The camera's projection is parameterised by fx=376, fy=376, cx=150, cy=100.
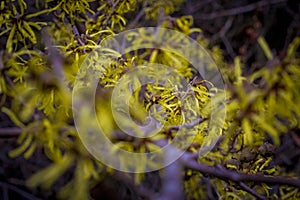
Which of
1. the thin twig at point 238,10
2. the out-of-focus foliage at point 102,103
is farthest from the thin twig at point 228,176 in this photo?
the thin twig at point 238,10

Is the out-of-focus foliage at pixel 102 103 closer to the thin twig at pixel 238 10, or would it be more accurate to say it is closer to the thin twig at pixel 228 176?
the thin twig at pixel 228 176

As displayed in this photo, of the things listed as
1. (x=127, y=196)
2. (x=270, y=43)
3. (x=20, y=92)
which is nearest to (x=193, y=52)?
(x=20, y=92)

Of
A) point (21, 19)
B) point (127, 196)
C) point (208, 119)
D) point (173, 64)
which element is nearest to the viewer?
point (208, 119)

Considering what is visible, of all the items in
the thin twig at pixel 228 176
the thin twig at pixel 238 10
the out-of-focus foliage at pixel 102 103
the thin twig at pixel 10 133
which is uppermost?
the thin twig at pixel 238 10

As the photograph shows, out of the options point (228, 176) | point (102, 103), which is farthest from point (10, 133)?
point (228, 176)

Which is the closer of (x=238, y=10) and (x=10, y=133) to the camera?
(x=10, y=133)

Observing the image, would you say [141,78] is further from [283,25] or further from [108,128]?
[283,25]

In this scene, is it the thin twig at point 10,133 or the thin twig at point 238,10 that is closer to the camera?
the thin twig at point 10,133

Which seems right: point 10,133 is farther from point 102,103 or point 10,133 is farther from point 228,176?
point 228,176

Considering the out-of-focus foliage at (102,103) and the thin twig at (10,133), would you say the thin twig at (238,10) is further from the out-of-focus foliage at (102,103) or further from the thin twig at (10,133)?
the thin twig at (10,133)

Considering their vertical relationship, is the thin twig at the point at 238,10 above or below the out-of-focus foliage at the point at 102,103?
above

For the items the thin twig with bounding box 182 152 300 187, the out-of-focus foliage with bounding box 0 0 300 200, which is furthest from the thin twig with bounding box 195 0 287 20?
the thin twig with bounding box 182 152 300 187
